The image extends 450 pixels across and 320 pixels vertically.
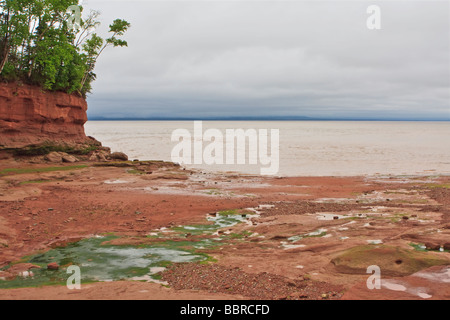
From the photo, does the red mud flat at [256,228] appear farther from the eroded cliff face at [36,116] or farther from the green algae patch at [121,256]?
the eroded cliff face at [36,116]

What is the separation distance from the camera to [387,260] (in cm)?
755

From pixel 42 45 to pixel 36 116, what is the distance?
6.28 metres

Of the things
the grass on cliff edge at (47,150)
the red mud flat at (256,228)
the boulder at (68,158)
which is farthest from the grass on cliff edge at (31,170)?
the grass on cliff edge at (47,150)

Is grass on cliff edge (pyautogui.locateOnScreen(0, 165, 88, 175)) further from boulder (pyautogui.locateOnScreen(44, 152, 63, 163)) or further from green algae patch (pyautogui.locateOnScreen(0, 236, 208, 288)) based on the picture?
green algae patch (pyautogui.locateOnScreen(0, 236, 208, 288))

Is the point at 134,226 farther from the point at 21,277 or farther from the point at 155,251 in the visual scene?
the point at 21,277

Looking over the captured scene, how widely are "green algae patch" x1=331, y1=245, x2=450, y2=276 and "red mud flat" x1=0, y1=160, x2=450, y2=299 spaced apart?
2cm

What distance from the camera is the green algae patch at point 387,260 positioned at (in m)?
7.29

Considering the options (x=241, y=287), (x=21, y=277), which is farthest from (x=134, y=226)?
(x=241, y=287)

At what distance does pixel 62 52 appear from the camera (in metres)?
31.0

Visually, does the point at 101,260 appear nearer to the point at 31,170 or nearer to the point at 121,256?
the point at 121,256

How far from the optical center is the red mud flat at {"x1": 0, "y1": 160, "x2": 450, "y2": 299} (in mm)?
6781

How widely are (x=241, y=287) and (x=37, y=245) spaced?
661cm

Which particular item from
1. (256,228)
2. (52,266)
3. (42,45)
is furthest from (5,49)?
(256,228)

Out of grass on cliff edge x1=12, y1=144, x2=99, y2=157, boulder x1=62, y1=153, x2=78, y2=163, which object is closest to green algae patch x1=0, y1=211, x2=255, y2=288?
boulder x1=62, y1=153, x2=78, y2=163
